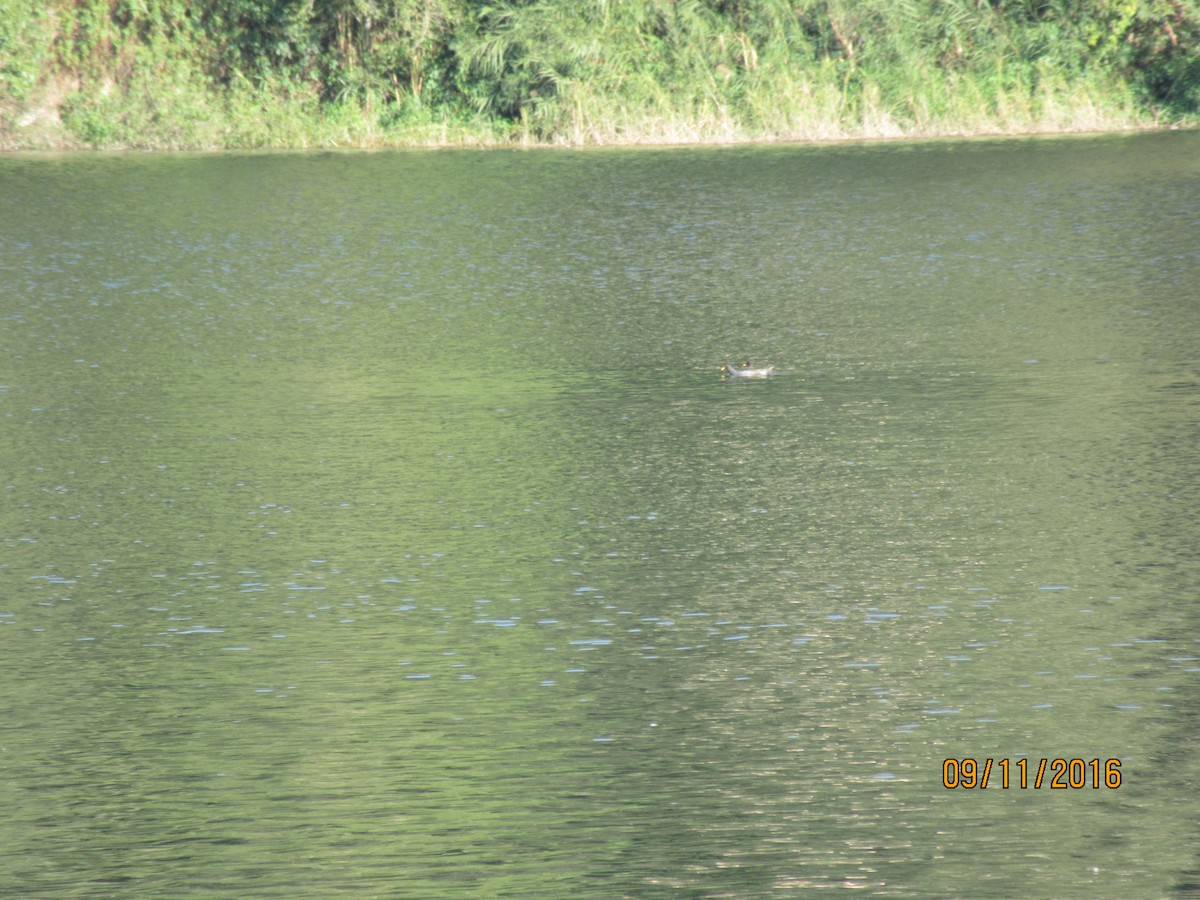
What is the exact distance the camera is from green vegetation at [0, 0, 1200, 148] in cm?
4138

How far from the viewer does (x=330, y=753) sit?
28.1ft

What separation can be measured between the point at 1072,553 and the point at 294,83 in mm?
35397

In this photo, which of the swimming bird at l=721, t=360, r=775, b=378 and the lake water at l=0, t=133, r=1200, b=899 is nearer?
the lake water at l=0, t=133, r=1200, b=899

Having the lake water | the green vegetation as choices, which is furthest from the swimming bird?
the green vegetation

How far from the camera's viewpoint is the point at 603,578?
11328 millimetres

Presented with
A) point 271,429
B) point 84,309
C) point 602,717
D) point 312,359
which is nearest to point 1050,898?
point 602,717

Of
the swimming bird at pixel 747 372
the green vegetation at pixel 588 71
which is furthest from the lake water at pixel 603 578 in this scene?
the green vegetation at pixel 588 71

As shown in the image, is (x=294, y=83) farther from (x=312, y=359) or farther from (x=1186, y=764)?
(x=1186, y=764)
